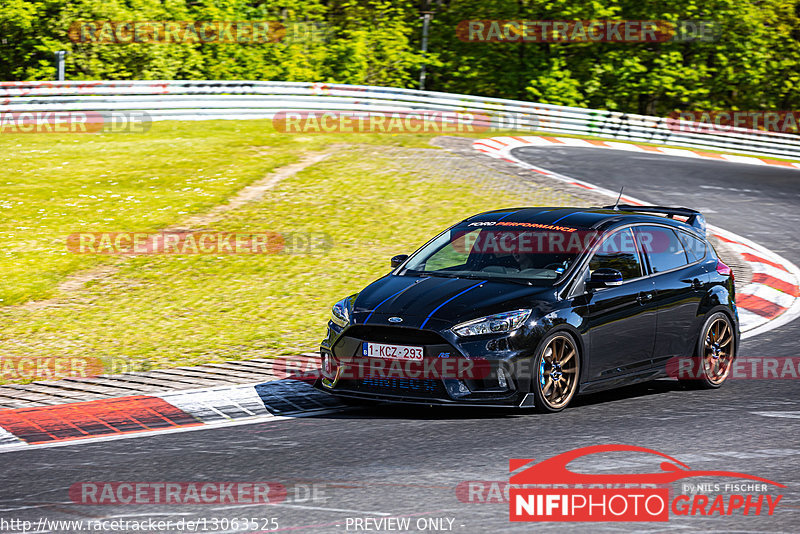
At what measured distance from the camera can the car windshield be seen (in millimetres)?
8414

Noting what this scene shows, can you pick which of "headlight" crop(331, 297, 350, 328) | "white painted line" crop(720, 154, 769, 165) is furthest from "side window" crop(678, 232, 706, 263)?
"white painted line" crop(720, 154, 769, 165)

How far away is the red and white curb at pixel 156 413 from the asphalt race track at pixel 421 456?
0.23m

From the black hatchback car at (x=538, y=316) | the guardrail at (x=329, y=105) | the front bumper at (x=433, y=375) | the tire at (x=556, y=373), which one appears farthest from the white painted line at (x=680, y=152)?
the front bumper at (x=433, y=375)

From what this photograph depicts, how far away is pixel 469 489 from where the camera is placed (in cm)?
599

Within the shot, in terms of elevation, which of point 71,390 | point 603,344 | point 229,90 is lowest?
point 71,390

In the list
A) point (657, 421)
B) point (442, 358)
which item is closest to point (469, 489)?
point (442, 358)

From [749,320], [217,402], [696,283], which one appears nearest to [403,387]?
[217,402]

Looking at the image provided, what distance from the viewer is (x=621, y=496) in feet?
19.1

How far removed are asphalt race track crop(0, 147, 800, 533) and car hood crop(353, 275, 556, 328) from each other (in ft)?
2.53

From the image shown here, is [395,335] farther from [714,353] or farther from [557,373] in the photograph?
[714,353]

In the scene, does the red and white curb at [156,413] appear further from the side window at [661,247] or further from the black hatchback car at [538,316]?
the side window at [661,247]

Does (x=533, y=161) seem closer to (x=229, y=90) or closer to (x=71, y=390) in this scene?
(x=229, y=90)

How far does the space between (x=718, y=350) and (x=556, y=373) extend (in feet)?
7.13

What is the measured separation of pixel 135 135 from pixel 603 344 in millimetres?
17494
